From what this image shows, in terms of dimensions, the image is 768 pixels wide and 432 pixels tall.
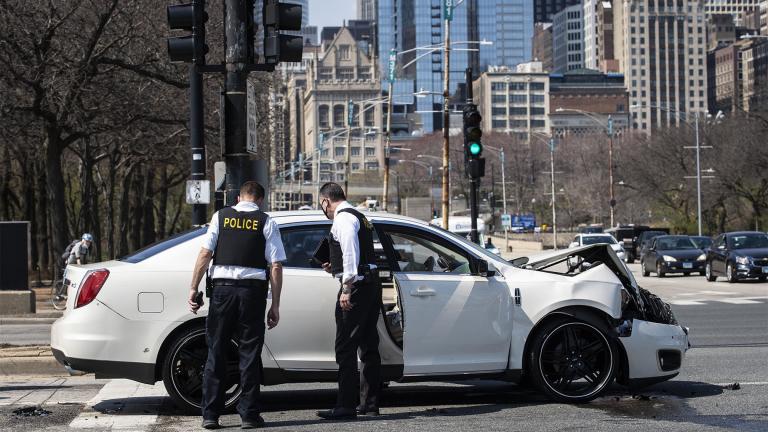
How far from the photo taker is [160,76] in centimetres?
2756

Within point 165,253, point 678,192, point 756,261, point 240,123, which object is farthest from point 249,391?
point 678,192

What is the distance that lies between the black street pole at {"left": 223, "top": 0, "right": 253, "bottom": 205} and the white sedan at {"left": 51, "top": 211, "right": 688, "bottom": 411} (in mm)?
2421

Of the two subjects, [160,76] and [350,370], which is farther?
[160,76]

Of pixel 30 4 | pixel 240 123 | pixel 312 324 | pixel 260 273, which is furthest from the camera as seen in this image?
pixel 30 4

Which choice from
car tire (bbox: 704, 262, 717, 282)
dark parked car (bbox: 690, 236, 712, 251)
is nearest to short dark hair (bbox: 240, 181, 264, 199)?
car tire (bbox: 704, 262, 717, 282)

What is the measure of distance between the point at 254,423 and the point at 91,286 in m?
1.81

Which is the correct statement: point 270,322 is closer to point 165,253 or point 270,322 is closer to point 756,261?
point 165,253

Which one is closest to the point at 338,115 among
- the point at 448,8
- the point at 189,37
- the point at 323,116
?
the point at 323,116

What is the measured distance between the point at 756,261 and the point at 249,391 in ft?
90.0

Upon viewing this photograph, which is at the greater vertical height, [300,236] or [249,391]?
[300,236]

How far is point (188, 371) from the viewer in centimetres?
972

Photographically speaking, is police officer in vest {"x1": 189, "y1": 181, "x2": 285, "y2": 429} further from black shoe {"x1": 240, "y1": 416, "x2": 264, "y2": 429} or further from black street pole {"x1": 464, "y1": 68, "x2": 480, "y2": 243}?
black street pole {"x1": 464, "y1": 68, "x2": 480, "y2": 243}

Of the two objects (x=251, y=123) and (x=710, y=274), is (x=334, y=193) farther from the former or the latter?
(x=710, y=274)

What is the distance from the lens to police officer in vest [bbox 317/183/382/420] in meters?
9.20
